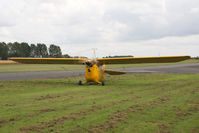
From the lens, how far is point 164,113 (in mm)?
6570

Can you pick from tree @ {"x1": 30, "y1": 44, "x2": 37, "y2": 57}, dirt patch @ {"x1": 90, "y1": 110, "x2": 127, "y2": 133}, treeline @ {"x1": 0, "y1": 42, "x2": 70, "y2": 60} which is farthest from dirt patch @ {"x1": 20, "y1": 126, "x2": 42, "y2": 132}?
tree @ {"x1": 30, "y1": 44, "x2": 37, "y2": 57}

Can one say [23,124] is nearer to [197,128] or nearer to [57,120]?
[57,120]

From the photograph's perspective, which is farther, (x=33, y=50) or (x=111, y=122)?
(x=33, y=50)

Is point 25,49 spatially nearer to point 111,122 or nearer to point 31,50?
point 31,50

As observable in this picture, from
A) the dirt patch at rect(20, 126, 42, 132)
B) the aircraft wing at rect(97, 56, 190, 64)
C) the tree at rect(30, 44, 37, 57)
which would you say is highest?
the tree at rect(30, 44, 37, 57)

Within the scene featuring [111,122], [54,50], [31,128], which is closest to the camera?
[31,128]

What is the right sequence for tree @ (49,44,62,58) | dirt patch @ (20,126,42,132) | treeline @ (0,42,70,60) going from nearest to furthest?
dirt patch @ (20,126,42,132)
treeline @ (0,42,70,60)
tree @ (49,44,62,58)

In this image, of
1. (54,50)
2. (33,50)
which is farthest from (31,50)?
(54,50)

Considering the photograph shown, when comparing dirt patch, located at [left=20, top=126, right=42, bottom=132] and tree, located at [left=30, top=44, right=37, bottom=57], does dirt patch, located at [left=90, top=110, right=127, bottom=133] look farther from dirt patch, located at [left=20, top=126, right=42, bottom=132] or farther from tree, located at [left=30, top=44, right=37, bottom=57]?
tree, located at [left=30, top=44, right=37, bottom=57]

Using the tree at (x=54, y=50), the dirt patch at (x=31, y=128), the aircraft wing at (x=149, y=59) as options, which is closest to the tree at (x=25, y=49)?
the tree at (x=54, y=50)

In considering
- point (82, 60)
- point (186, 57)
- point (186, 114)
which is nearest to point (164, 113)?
point (186, 114)

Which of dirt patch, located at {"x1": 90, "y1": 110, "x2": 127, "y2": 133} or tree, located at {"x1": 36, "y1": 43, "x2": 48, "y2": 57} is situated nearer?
dirt patch, located at {"x1": 90, "y1": 110, "x2": 127, "y2": 133}

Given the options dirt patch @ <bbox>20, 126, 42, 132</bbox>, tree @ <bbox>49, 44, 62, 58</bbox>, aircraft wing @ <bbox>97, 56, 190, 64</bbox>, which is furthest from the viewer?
tree @ <bbox>49, 44, 62, 58</bbox>

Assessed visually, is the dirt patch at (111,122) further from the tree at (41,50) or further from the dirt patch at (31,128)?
the tree at (41,50)
